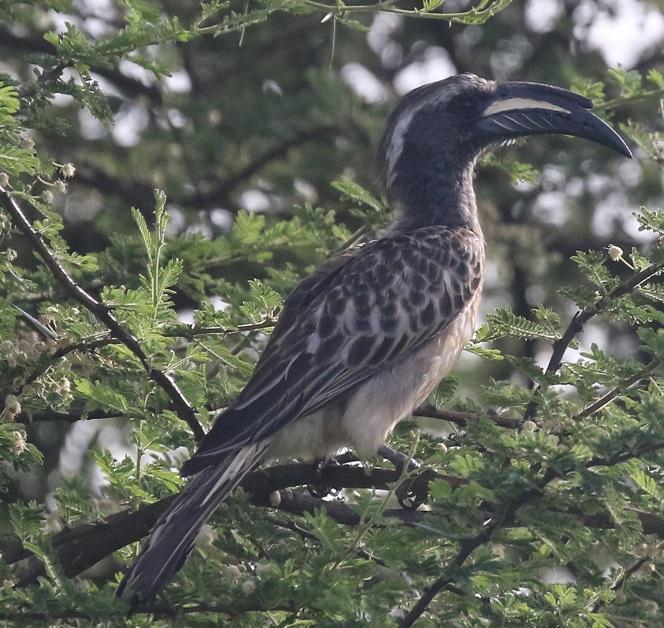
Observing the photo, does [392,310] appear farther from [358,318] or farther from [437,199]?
[437,199]

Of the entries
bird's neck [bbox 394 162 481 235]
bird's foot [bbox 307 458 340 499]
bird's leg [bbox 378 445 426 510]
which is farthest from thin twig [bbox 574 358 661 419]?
bird's neck [bbox 394 162 481 235]

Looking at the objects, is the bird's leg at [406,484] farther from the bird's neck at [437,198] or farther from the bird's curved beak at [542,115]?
the bird's curved beak at [542,115]

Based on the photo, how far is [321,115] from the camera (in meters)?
7.15

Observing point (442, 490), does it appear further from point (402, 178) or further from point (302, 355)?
point (402, 178)

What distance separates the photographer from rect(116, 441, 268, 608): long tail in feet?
11.6

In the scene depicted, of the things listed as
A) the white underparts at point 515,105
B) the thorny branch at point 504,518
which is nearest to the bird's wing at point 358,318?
the white underparts at point 515,105

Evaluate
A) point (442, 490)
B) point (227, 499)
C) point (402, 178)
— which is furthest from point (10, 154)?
point (402, 178)

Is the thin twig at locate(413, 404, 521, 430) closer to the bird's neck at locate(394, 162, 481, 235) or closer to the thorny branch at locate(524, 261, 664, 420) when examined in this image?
the thorny branch at locate(524, 261, 664, 420)

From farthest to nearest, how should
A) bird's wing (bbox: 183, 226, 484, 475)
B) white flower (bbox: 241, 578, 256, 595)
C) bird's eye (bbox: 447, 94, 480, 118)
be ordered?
bird's eye (bbox: 447, 94, 480, 118) → bird's wing (bbox: 183, 226, 484, 475) → white flower (bbox: 241, 578, 256, 595)

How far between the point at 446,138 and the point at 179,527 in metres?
2.78

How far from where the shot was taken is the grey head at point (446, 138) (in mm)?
5836

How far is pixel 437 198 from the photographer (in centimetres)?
587

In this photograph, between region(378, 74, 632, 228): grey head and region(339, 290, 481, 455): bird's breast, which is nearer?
region(339, 290, 481, 455): bird's breast

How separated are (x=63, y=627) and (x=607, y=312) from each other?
181 cm
